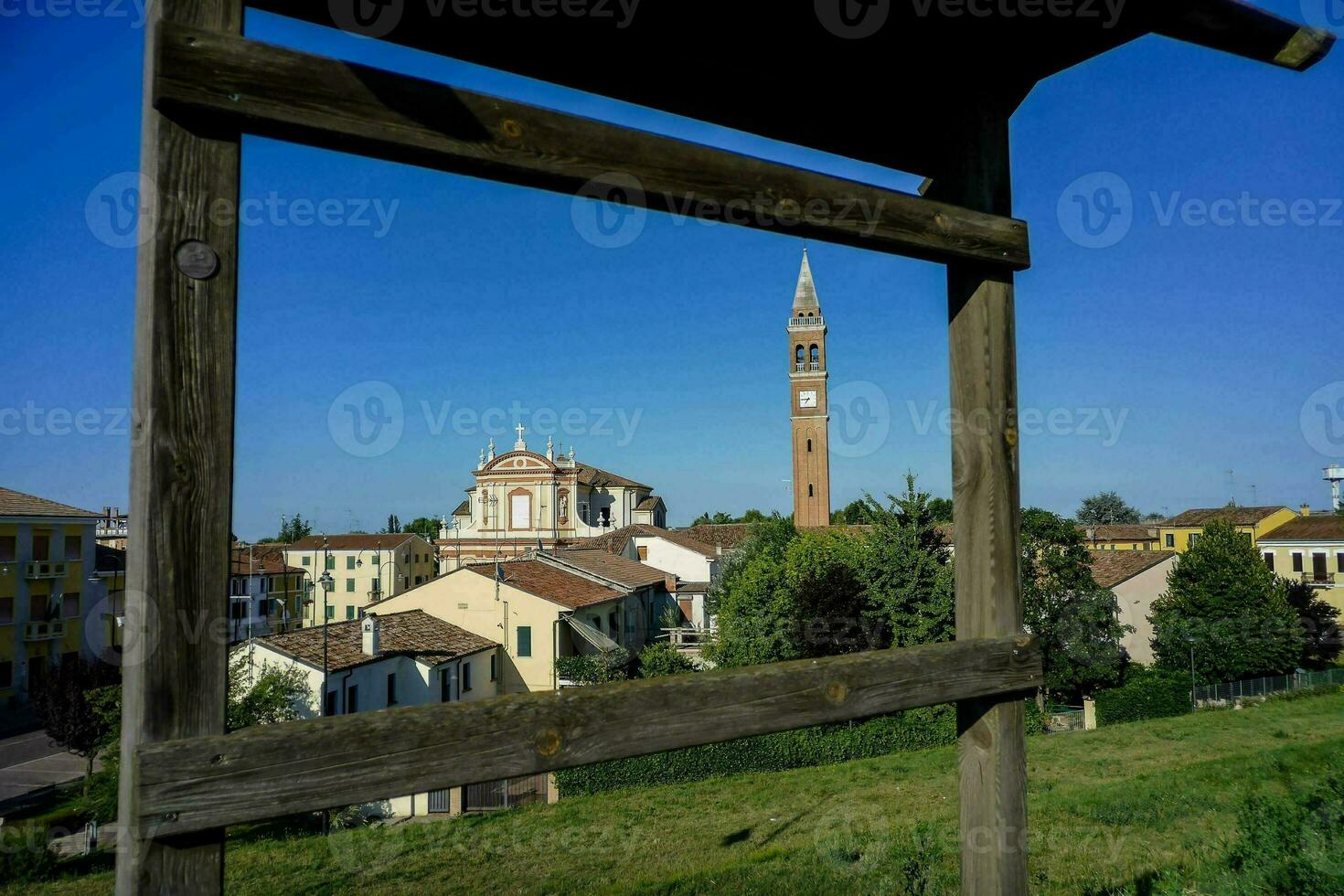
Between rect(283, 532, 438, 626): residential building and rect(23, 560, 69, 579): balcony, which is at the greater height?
rect(23, 560, 69, 579): balcony

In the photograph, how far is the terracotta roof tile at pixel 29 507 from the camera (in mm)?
23984

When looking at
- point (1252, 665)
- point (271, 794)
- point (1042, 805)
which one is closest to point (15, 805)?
point (1042, 805)

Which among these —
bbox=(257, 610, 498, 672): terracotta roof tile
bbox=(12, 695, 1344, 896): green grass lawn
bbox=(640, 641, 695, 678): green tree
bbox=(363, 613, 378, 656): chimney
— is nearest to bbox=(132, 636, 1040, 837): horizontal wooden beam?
bbox=(12, 695, 1344, 896): green grass lawn

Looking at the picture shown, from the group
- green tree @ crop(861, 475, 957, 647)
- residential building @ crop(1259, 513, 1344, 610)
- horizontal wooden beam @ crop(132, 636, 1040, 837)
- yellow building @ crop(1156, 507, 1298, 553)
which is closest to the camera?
horizontal wooden beam @ crop(132, 636, 1040, 837)

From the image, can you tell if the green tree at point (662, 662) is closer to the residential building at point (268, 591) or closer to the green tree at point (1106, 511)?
the residential building at point (268, 591)

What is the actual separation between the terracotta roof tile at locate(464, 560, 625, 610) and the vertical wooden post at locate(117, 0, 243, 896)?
22.3 metres

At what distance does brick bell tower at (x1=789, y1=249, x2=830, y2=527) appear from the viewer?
150 feet

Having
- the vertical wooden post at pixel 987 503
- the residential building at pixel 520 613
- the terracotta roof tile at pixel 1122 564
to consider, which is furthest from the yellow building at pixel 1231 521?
the vertical wooden post at pixel 987 503

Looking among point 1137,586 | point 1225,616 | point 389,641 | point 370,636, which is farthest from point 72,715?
point 1137,586

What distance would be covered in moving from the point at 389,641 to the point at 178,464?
62.5ft

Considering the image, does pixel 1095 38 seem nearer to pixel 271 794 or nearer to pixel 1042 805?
pixel 271 794

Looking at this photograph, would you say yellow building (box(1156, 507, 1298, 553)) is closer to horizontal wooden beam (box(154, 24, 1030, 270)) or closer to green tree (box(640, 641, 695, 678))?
green tree (box(640, 641, 695, 678))

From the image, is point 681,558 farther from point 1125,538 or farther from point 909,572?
point 1125,538

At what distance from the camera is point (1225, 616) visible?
25.8 metres
